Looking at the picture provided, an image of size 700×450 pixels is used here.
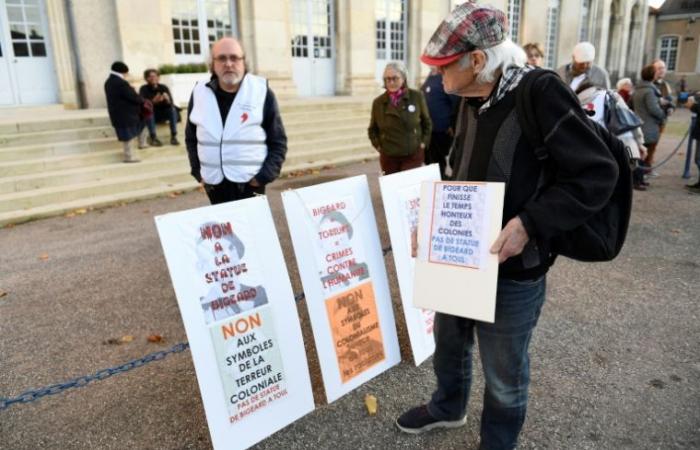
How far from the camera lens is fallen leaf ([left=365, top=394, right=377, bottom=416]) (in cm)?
290

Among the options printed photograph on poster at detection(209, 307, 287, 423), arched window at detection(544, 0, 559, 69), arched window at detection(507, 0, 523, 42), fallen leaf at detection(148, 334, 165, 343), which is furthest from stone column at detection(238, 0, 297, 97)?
arched window at detection(544, 0, 559, 69)

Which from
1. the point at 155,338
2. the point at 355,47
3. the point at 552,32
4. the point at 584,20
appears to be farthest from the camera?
the point at 584,20

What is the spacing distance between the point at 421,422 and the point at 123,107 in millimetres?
8119

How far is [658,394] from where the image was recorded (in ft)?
9.91

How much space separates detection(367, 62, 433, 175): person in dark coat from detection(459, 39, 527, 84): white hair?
13.0ft

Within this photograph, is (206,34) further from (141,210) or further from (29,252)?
(29,252)

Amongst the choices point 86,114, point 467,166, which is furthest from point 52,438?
point 86,114

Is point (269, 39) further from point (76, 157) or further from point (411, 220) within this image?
point (411, 220)

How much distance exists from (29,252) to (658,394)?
6.40 meters

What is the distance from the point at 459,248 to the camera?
2.05m

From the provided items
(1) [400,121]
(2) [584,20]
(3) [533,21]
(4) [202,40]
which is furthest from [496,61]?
(2) [584,20]

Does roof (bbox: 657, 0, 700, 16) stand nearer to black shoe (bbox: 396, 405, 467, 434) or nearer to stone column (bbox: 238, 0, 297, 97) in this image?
stone column (bbox: 238, 0, 297, 97)

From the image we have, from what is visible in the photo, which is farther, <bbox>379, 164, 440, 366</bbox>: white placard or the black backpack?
<bbox>379, 164, 440, 366</bbox>: white placard

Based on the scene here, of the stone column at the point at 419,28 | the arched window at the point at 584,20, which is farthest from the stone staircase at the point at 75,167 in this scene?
the arched window at the point at 584,20
